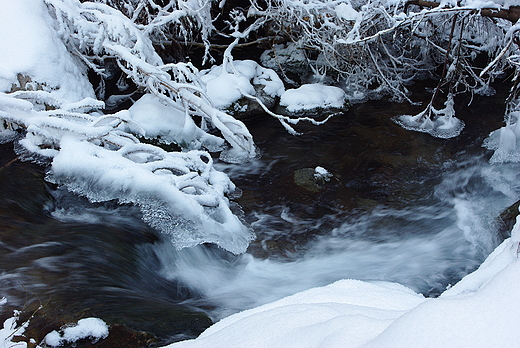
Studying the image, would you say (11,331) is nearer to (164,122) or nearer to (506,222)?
(164,122)

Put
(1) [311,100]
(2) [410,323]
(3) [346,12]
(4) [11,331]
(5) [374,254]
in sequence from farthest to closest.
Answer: (1) [311,100]
(3) [346,12]
(5) [374,254]
(4) [11,331]
(2) [410,323]

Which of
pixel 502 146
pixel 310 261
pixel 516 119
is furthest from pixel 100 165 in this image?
pixel 516 119

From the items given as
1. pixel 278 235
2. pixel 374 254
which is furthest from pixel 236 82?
pixel 374 254

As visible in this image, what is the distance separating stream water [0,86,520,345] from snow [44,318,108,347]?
0.25ft

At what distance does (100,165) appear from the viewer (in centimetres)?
357

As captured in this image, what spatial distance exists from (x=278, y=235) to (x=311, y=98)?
11.2ft

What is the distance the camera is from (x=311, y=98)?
705 cm

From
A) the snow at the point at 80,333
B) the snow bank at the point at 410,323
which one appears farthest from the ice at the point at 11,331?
the snow bank at the point at 410,323

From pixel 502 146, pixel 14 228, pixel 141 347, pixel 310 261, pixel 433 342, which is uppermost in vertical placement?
pixel 433 342

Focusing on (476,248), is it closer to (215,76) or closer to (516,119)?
(516,119)

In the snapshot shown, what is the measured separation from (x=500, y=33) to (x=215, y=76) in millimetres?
4708

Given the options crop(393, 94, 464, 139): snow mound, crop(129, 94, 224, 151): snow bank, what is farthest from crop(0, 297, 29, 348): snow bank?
crop(393, 94, 464, 139): snow mound

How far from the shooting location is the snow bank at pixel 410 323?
3.52 feet

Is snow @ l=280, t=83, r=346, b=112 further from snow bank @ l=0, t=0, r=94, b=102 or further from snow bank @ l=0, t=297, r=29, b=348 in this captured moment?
snow bank @ l=0, t=297, r=29, b=348
